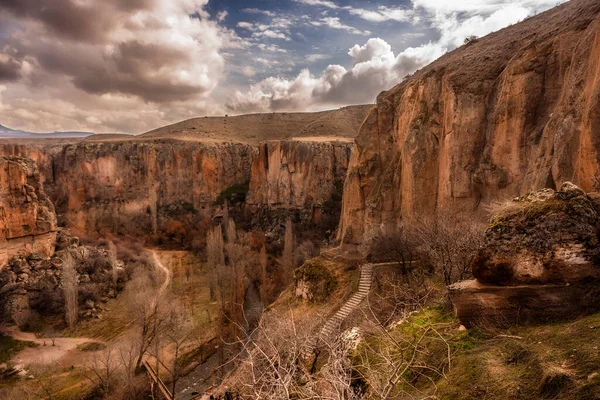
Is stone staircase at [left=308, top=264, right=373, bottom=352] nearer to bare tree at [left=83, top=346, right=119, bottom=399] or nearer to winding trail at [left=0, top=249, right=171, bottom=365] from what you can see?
bare tree at [left=83, top=346, right=119, bottom=399]

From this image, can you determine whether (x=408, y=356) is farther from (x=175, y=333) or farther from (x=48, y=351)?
(x=48, y=351)

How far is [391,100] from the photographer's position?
69.1 feet

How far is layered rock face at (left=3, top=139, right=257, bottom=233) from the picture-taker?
4950cm

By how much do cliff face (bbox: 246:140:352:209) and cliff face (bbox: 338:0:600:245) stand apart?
25.1 metres

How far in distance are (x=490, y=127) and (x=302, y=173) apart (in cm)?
3429

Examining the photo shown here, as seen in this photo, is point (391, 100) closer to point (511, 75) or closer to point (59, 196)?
point (511, 75)

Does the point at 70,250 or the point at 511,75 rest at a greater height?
the point at 511,75

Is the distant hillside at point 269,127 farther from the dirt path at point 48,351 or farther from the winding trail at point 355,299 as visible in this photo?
the winding trail at point 355,299

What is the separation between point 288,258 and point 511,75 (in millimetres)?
22372

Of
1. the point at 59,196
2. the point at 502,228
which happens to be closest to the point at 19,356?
the point at 502,228

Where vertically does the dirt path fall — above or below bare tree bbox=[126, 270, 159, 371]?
below

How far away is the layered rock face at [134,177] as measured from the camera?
49.5m

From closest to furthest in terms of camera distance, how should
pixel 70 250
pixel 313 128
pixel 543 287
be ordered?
pixel 543 287 < pixel 70 250 < pixel 313 128

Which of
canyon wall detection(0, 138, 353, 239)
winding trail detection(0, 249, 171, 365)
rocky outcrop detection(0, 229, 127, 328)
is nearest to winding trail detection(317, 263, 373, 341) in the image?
winding trail detection(0, 249, 171, 365)
